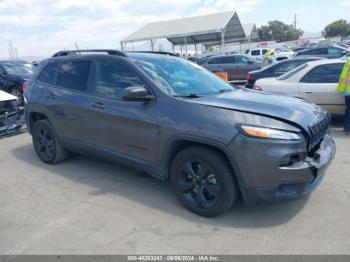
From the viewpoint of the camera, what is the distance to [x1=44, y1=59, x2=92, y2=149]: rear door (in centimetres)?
499

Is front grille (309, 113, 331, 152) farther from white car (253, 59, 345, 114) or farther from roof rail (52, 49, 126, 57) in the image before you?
white car (253, 59, 345, 114)

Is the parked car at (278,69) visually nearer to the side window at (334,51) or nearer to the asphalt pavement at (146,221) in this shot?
the asphalt pavement at (146,221)

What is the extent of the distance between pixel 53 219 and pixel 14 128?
15.5 feet

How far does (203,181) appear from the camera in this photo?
376 cm

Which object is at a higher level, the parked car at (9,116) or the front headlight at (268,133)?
the front headlight at (268,133)

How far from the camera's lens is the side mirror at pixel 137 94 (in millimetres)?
3975

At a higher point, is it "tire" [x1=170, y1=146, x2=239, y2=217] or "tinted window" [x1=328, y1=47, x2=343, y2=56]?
"tinted window" [x1=328, y1=47, x2=343, y2=56]

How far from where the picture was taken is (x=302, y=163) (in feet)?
11.2

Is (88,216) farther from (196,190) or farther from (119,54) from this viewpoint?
(119,54)

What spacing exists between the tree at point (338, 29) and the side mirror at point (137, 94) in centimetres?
9039

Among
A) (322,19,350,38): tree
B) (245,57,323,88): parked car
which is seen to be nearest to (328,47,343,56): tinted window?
(245,57,323,88): parked car

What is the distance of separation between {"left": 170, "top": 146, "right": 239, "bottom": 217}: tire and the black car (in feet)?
32.6

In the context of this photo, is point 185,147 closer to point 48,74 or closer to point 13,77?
point 48,74

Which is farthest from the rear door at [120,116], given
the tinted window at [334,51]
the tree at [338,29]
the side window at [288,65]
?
the tree at [338,29]
